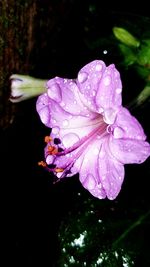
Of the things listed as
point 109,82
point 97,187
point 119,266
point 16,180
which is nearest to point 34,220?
point 16,180

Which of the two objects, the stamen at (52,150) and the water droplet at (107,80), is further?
the stamen at (52,150)

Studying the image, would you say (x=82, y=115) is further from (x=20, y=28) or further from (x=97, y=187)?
(x=20, y=28)

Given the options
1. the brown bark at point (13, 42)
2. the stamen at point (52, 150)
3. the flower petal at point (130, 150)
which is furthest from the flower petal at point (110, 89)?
the brown bark at point (13, 42)

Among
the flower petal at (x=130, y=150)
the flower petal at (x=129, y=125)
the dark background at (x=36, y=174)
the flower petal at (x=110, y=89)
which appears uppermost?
the flower petal at (x=110, y=89)

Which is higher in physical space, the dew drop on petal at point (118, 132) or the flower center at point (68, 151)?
the dew drop on petal at point (118, 132)

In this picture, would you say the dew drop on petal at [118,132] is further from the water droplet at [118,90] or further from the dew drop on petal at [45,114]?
the dew drop on petal at [45,114]

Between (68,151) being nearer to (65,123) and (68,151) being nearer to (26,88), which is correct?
(65,123)
